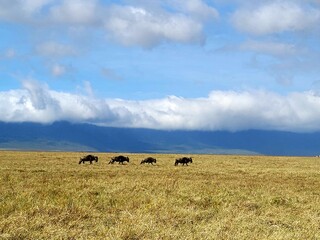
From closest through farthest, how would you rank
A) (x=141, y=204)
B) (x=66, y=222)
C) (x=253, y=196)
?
(x=66, y=222) < (x=141, y=204) < (x=253, y=196)

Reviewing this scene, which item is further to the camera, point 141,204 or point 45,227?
point 141,204

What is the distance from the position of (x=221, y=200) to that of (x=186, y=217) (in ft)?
14.4

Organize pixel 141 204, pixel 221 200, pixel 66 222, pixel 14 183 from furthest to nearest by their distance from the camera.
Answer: pixel 14 183 → pixel 221 200 → pixel 141 204 → pixel 66 222

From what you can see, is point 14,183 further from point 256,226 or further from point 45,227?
point 256,226

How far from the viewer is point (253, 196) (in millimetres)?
21422

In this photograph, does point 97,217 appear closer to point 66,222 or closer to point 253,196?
point 66,222

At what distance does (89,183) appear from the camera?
24.8 m

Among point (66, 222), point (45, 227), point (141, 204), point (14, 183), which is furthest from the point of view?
point (14, 183)


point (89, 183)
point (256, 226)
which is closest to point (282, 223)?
point (256, 226)

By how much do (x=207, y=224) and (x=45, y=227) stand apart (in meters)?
4.80

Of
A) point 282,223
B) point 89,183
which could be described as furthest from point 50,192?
point 282,223

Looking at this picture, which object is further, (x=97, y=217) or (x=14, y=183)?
(x=14, y=183)

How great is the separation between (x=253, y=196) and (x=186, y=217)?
22.8 ft

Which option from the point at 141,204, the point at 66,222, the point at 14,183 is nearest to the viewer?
the point at 66,222
